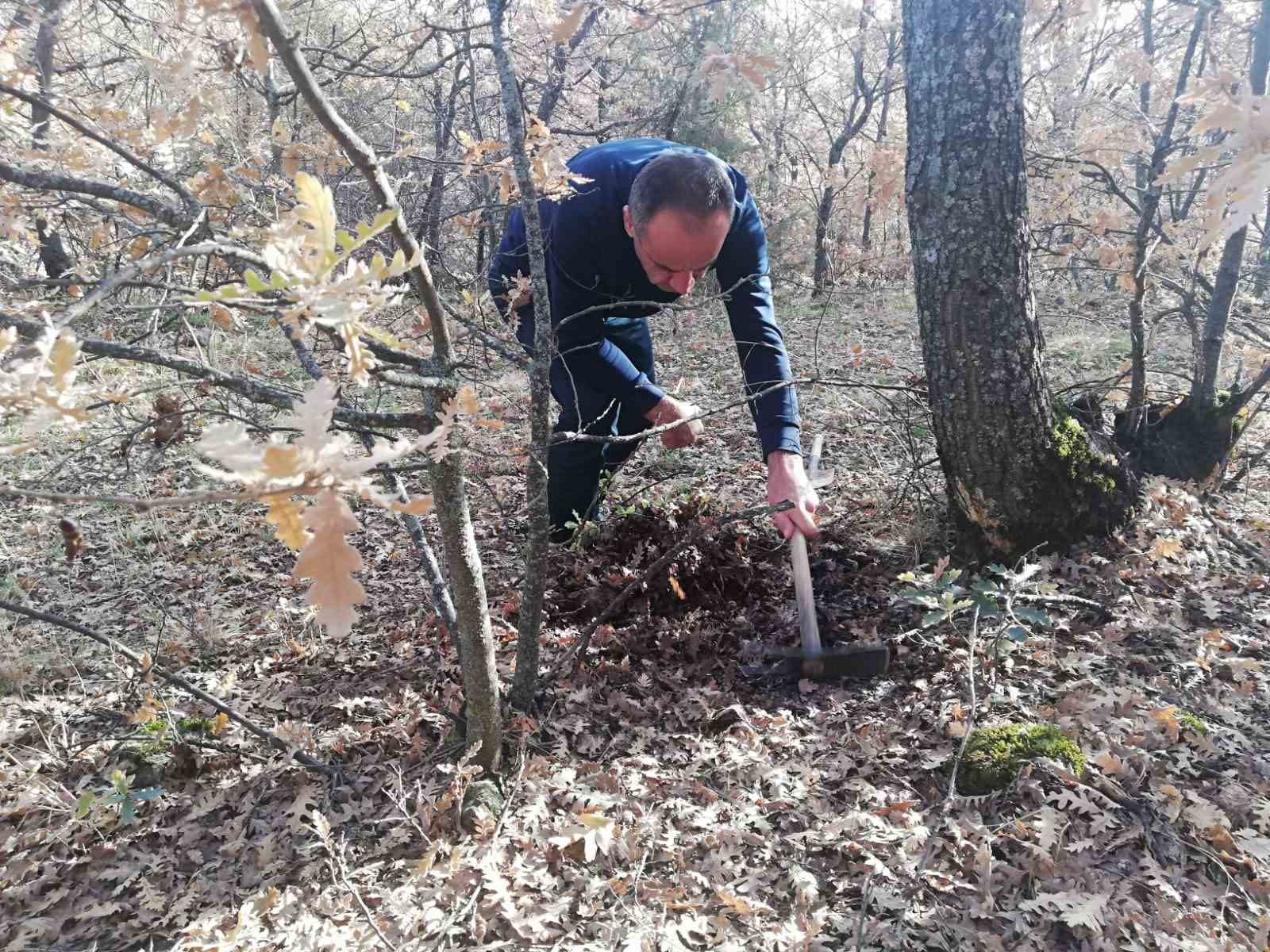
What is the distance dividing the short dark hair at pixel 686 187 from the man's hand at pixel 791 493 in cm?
98

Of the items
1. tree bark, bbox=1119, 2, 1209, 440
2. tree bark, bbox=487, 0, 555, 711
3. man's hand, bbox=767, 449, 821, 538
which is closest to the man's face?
tree bark, bbox=487, 0, 555, 711

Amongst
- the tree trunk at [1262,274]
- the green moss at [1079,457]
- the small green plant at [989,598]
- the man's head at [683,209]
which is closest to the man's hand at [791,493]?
the small green plant at [989,598]

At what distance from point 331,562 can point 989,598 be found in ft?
8.15

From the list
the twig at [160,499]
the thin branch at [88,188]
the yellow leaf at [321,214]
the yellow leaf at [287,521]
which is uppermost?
the thin branch at [88,188]

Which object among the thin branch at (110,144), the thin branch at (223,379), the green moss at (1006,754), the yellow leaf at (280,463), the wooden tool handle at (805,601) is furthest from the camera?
the wooden tool handle at (805,601)

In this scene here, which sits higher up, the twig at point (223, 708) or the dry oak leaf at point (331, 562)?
the dry oak leaf at point (331, 562)

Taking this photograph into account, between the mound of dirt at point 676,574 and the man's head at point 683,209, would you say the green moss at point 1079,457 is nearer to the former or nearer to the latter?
the mound of dirt at point 676,574

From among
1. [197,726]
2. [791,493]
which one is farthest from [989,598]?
[197,726]

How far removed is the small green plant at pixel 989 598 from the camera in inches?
96.2

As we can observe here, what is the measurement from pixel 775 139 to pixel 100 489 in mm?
12291

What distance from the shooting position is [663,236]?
8.59 feet

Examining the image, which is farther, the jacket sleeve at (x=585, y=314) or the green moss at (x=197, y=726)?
the jacket sleeve at (x=585, y=314)

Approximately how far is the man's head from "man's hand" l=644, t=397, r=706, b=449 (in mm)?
657

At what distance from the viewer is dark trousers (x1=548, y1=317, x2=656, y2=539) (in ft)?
11.6
